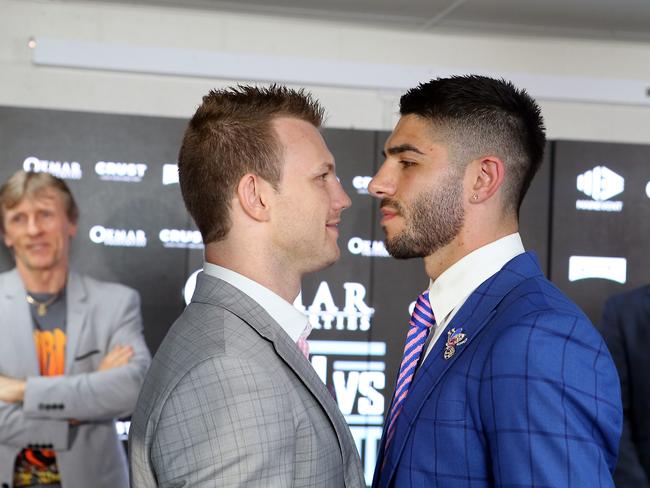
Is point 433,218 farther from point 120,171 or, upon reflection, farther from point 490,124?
point 120,171

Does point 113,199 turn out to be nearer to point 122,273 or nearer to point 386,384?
point 122,273

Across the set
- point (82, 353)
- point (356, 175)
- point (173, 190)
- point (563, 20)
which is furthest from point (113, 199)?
point (563, 20)

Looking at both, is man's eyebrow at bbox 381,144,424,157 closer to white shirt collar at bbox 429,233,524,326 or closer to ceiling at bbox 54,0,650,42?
white shirt collar at bbox 429,233,524,326

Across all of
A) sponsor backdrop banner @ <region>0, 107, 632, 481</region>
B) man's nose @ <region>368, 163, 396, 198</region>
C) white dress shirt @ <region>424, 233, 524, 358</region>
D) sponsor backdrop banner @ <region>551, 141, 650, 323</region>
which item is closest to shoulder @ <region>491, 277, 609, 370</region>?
white dress shirt @ <region>424, 233, 524, 358</region>

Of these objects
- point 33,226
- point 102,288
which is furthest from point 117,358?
point 33,226

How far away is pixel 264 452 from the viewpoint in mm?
1472

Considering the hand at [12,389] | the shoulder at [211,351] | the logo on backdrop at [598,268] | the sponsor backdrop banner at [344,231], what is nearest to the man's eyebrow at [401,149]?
the shoulder at [211,351]

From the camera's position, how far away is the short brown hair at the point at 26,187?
4.10 meters

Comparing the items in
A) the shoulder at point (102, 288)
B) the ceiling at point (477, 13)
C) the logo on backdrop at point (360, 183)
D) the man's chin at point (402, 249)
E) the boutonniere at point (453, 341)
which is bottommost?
the shoulder at point (102, 288)

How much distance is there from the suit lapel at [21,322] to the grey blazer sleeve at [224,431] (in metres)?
2.75

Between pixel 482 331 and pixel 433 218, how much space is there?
34cm

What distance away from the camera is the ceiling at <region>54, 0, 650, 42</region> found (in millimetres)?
4422

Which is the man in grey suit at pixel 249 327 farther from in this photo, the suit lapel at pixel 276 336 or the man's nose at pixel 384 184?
the man's nose at pixel 384 184

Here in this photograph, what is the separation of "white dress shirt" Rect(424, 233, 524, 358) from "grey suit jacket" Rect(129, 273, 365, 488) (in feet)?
1.07
